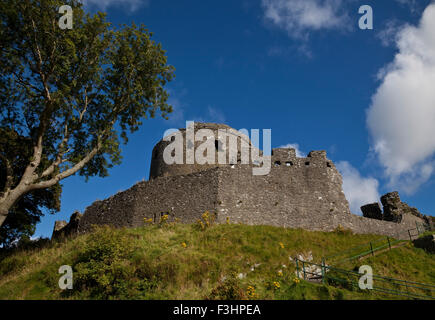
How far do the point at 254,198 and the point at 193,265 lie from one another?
9439 millimetres

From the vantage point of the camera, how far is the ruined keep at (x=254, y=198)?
21.5 m

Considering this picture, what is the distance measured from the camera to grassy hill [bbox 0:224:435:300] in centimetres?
1186

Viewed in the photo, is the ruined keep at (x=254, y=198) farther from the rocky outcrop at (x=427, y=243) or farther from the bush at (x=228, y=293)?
the bush at (x=228, y=293)

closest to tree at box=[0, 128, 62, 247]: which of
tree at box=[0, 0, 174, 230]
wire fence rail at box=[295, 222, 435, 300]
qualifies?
tree at box=[0, 0, 174, 230]

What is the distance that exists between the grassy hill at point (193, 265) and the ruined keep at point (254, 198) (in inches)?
80.9

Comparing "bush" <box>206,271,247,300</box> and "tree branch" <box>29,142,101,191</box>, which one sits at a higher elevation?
"tree branch" <box>29,142,101,191</box>

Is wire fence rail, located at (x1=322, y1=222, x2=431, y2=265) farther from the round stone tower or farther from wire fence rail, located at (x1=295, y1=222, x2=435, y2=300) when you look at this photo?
the round stone tower

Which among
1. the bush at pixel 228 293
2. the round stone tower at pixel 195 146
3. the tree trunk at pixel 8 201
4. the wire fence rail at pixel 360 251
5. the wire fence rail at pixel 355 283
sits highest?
the round stone tower at pixel 195 146

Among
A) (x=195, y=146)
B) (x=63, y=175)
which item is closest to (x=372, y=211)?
(x=195, y=146)

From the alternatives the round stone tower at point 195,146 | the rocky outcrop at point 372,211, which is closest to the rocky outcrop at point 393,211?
the rocky outcrop at point 372,211

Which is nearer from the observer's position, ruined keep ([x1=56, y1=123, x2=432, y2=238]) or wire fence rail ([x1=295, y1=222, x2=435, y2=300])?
wire fence rail ([x1=295, y1=222, x2=435, y2=300])

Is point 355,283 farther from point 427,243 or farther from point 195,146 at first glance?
point 195,146

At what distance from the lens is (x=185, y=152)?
29.8 m

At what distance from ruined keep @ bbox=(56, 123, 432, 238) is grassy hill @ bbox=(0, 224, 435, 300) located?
6.75 ft
